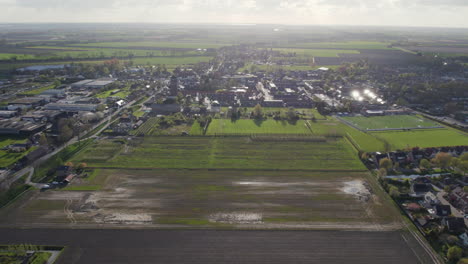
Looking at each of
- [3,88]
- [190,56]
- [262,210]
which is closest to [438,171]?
[262,210]

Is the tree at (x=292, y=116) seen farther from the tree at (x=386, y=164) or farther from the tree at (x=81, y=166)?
the tree at (x=81, y=166)

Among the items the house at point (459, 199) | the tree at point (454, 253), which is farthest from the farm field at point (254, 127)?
the tree at point (454, 253)

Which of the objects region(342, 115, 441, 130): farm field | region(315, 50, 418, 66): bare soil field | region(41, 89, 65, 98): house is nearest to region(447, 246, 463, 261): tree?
region(342, 115, 441, 130): farm field

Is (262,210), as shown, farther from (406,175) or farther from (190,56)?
(190,56)

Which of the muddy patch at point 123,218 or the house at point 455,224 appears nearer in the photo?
the house at point 455,224

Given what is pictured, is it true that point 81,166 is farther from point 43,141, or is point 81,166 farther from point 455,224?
point 455,224

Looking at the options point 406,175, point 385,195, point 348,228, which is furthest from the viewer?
point 406,175
